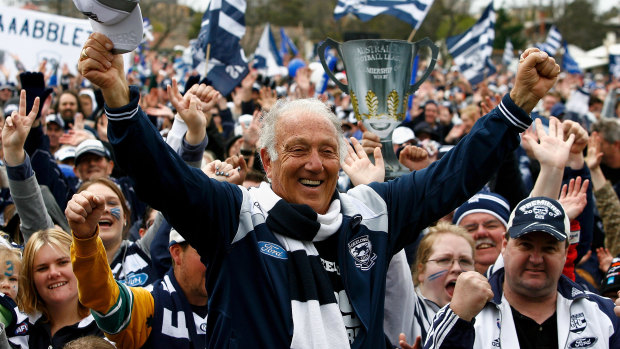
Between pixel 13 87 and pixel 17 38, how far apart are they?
177 centimetres

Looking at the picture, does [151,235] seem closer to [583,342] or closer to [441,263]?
[441,263]

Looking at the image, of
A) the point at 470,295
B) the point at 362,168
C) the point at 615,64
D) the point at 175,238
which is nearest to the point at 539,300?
the point at 470,295

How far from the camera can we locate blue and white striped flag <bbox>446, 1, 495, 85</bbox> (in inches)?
550

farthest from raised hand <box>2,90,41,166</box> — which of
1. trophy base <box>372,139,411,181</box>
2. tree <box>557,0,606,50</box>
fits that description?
tree <box>557,0,606,50</box>

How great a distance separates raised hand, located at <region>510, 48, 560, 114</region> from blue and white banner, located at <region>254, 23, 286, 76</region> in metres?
12.1

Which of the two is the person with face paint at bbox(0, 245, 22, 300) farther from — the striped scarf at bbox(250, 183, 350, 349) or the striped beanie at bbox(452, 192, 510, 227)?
the striped beanie at bbox(452, 192, 510, 227)

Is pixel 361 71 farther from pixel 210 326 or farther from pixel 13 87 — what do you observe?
pixel 13 87

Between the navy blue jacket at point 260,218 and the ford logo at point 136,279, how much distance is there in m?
1.72

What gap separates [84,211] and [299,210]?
28.2 inches

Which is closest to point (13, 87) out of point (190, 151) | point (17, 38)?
A: point (17, 38)

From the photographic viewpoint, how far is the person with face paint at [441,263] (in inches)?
171

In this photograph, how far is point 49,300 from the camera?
12.8 ft

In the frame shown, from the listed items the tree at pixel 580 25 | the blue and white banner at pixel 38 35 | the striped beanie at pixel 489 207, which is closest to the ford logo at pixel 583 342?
the striped beanie at pixel 489 207

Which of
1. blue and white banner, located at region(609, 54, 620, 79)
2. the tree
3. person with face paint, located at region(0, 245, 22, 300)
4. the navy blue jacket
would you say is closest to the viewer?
the navy blue jacket
